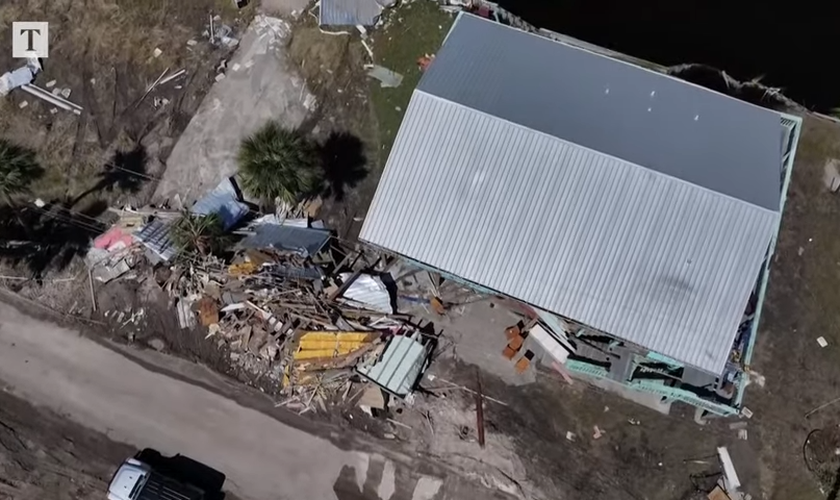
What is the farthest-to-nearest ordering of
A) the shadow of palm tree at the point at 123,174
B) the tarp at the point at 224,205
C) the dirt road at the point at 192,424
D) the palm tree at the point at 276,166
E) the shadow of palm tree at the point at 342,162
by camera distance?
the shadow of palm tree at the point at 123,174, the shadow of palm tree at the point at 342,162, the tarp at the point at 224,205, the dirt road at the point at 192,424, the palm tree at the point at 276,166

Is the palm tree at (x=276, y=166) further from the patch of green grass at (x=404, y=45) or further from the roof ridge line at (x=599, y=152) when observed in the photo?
the roof ridge line at (x=599, y=152)

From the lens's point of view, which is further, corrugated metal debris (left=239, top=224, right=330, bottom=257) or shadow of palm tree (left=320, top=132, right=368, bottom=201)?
shadow of palm tree (left=320, top=132, right=368, bottom=201)

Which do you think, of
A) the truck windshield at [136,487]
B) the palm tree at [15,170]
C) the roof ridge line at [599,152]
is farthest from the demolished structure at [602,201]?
the palm tree at [15,170]

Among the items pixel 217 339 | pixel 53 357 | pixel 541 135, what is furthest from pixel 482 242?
pixel 53 357

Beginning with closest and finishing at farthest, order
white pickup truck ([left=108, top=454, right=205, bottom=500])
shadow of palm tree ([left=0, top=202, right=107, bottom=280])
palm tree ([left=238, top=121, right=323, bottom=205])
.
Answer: white pickup truck ([left=108, top=454, right=205, bottom=500]), palm tree ([left=238, top=121, right=323, bottom=205]), shadow of palm tree ([left=0, top=202, right=107, bottom=280])

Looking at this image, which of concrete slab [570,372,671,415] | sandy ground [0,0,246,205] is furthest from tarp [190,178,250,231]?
concrete slab [570,372,671,415]

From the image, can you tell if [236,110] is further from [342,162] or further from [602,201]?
[602,201]

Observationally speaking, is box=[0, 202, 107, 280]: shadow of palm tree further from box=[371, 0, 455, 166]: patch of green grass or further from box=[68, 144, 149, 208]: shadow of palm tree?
box=[371, 0, 455, 166]: patch of green grass

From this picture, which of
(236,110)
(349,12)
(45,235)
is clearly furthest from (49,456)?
(349,12)
